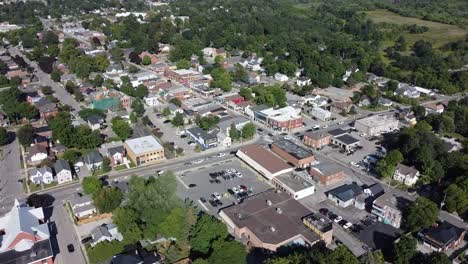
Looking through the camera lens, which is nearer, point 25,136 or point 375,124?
point 25,136

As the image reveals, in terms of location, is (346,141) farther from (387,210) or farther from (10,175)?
(10,175)

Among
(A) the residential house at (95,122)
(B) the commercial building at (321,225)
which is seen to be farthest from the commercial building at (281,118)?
(A) the residential house at (95,122)

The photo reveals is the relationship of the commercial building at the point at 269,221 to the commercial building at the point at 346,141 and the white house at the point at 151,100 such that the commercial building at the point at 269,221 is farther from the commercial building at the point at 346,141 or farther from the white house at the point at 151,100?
the white house at the point at 151,100

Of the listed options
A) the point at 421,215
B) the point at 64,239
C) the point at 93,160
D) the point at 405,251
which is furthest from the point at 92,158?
the point at 421,215

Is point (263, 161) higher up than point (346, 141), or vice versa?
point (263, 161)

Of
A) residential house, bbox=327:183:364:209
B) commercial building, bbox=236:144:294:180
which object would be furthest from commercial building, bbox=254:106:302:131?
residential house, bbox=327:183:364:209

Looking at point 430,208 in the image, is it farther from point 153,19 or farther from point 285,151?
point 153,19
